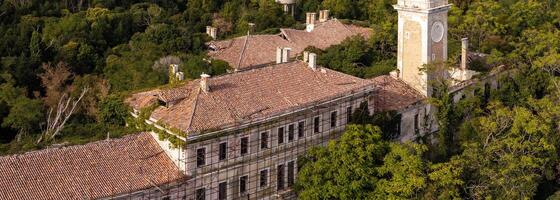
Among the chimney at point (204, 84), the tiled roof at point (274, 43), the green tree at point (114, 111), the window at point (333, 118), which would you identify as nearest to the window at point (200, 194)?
the chimney at point (204, 84)

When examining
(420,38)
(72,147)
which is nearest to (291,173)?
(72,147)

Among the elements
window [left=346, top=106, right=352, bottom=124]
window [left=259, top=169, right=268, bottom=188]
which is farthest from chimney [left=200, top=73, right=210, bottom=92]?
window [left=346, top=106, right=352, bottom=124]

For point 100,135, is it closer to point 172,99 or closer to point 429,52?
point 172,99

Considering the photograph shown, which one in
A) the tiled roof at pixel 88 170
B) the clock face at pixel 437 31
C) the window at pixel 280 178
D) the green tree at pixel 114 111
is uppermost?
the clock face at pixel 437 31

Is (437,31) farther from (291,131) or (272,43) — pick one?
(272,43)

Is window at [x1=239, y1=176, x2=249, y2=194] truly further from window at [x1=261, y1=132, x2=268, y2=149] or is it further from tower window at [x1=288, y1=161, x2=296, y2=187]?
tower window at [x1=288, y1=161, x2=296, y2=187]

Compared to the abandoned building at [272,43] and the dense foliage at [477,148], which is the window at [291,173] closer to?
the dense foliage at [477,148]
